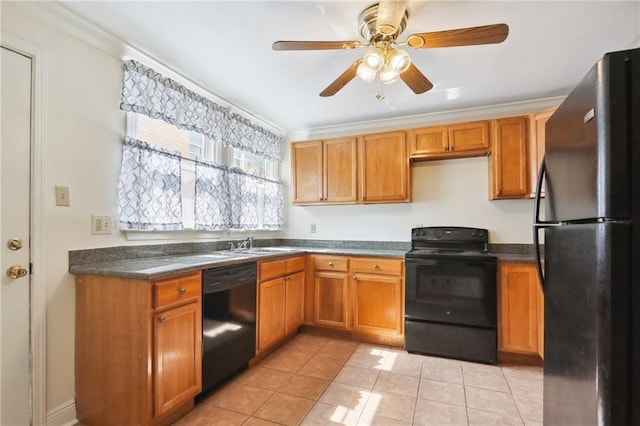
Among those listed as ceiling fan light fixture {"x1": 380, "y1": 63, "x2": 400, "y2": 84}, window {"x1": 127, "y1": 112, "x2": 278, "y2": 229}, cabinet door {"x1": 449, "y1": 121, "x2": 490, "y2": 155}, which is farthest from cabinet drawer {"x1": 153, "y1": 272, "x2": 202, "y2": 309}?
cabinet door {"x1": 449, "y1": 121, "x2": 490, "y2": 155}

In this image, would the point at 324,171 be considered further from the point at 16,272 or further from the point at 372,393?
the point at 16,272

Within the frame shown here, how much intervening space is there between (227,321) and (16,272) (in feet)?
3.97

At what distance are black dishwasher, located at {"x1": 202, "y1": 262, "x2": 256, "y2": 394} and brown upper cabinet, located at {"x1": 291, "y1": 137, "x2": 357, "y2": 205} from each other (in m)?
1.42

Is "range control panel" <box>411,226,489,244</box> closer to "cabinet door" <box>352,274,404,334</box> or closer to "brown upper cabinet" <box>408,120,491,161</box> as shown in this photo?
"cabinet door" <box>352,274,404,334</box>

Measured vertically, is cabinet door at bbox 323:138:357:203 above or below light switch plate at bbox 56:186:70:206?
above

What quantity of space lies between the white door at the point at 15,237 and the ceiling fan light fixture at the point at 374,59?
6.14ft

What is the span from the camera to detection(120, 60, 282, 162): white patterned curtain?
2.11 meters

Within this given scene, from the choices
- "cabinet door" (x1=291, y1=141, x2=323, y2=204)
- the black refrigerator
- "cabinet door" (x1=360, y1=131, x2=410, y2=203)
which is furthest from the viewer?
"cabinet door" (x1=291, y1=141, x2=323, y2=204)

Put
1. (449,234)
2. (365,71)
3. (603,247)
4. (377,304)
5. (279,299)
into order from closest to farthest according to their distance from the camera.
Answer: (603,247) → (365,71) → (279,299) → (377,304) → (449,234)

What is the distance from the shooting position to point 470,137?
9.92ft

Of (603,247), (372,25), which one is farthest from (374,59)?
(603,247)

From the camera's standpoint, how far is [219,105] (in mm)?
2902

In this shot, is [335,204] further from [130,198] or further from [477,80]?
[130,198]

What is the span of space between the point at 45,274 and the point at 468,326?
3.12m
